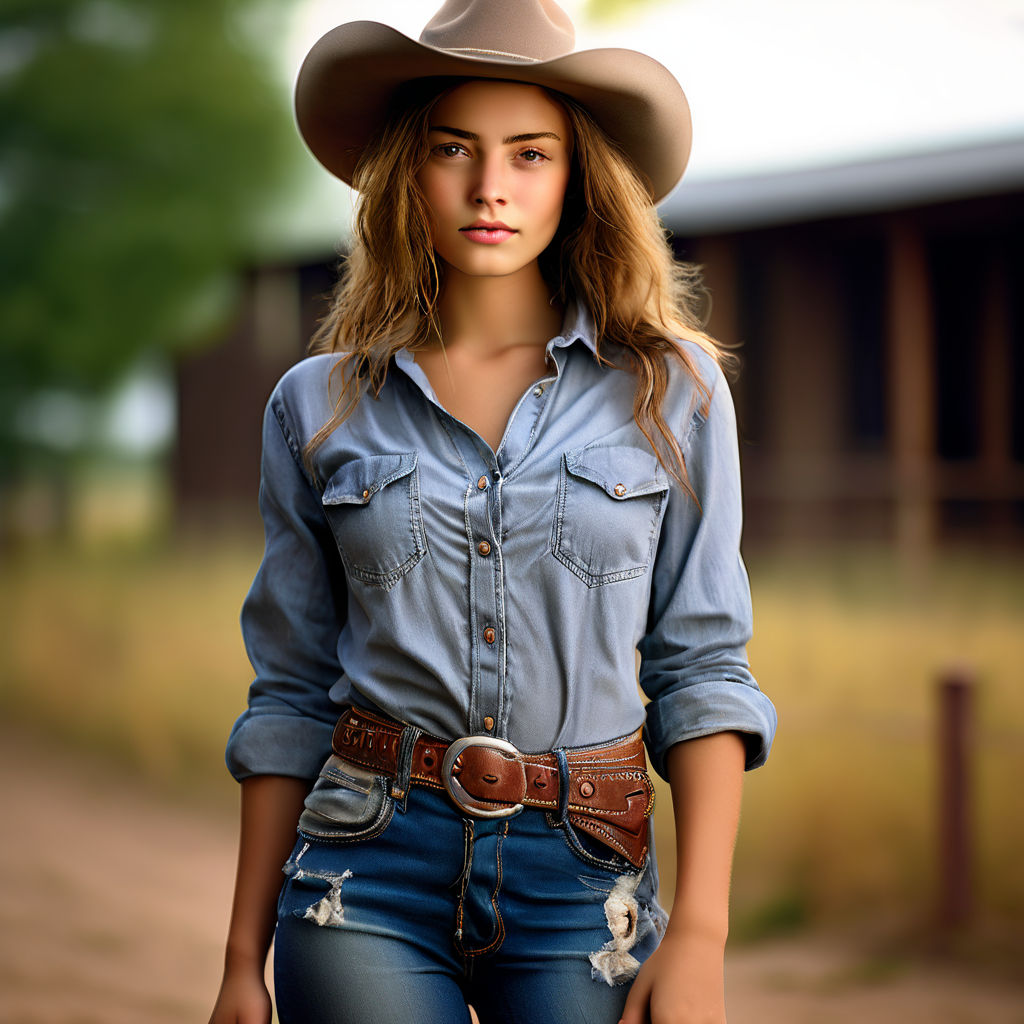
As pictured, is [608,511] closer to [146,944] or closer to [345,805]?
[345,805]

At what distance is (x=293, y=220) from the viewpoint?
15.8 m

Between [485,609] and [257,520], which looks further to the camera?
[257,520]

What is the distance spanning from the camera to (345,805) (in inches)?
74.8

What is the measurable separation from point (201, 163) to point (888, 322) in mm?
7849

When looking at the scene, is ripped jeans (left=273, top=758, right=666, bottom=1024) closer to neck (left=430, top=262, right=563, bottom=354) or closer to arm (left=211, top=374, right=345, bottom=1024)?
arm (left=211, top=374, right=345, bottom=1024)

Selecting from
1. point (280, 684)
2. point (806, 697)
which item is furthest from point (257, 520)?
point (280, 684)

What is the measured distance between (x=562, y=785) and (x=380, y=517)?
17.0 inches

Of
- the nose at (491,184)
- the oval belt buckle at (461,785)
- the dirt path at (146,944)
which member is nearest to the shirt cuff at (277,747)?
the oval belt buckle at (461,785)

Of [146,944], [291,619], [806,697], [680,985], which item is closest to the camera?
[680,985]

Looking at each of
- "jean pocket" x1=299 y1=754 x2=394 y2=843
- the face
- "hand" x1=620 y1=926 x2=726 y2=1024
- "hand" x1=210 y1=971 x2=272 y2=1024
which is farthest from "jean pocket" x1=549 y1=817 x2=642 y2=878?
the face

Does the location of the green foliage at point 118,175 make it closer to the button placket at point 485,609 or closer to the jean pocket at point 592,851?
the button placket at point 485,609

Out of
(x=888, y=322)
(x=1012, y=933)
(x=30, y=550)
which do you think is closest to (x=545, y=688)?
(x=1012, y=933)

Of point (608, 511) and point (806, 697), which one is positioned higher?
point (608, 511)

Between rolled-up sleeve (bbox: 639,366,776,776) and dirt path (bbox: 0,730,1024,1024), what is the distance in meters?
3.14
